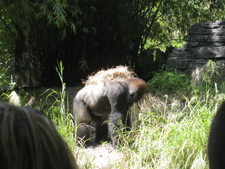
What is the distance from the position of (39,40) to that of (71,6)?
98 cm

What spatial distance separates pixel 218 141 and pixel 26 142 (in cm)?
67

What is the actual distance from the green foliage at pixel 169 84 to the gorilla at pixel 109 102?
2.37 meters

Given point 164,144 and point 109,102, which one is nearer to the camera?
point 164,144

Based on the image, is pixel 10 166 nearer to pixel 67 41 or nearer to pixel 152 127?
pixel 152 127

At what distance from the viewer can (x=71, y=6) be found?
17.9 feet

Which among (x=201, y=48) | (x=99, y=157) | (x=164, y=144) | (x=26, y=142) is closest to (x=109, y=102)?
(x=99, y=157)

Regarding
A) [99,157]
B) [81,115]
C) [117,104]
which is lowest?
[99,157]

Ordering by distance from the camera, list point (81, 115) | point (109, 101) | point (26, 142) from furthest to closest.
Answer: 1. point (81, 115)
2. point (109, 101)
3. point (26, 142)

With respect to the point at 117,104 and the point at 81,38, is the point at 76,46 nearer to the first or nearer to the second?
the point at 81,38

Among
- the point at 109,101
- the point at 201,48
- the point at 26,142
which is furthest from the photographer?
the point at 201,48

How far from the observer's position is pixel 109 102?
9.30ft

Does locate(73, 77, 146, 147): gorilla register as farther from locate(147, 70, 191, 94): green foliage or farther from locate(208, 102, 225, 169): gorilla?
locate(147, 70, 191, 94): green foliage

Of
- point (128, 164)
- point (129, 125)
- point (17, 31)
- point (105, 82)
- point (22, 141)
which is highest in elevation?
point (17, 31)

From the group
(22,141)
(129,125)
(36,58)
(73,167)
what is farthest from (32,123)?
(36,58)
